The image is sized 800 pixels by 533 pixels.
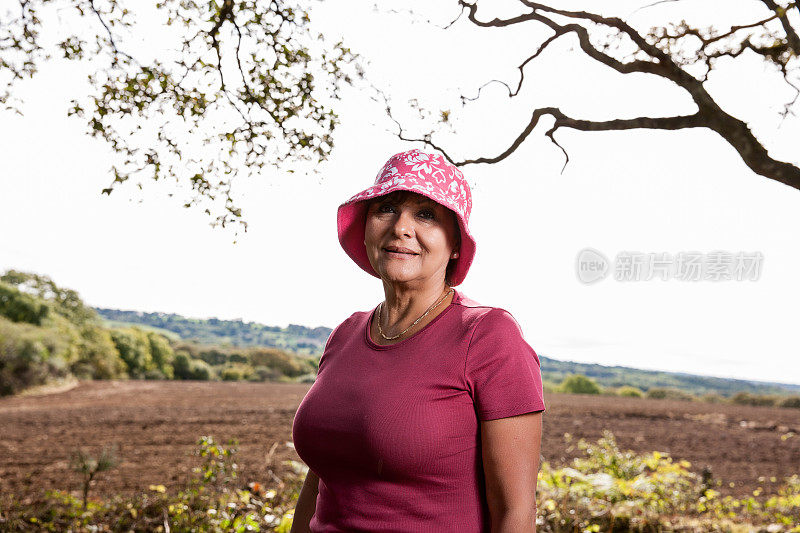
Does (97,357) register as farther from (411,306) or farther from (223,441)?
(411,306)

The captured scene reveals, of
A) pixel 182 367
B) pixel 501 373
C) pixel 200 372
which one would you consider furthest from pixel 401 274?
pixel 182 367

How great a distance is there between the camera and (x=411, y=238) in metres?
1.82

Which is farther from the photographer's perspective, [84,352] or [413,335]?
[84,352]

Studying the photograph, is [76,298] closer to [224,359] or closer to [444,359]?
[224,359]

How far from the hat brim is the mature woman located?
0.01 m

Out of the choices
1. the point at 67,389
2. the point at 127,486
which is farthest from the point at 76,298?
the point at 127,486

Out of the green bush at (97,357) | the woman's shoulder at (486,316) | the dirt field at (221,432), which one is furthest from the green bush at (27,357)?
the woman's shoulder at (486,316)

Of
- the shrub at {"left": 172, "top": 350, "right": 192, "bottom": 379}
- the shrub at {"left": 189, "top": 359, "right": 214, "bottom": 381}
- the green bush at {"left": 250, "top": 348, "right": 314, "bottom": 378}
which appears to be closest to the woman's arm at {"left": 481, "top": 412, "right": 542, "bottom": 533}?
the shrub at {"left": 189, "top": 359, "right": 214, "bottom": 381}

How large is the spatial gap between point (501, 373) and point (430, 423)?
0.22 m

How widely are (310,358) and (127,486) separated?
3591cm

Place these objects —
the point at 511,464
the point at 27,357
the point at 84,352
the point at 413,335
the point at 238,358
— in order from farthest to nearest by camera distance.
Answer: the point at 238,358
the point at 84,352
the point at 27,357
the point at 413,335
the point at 511,464

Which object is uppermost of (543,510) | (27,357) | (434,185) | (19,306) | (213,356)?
(434,185)

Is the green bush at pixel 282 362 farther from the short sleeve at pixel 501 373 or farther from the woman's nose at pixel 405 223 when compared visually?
the short sleeve at pixel 501 373

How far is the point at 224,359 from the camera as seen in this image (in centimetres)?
4391
